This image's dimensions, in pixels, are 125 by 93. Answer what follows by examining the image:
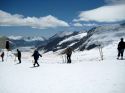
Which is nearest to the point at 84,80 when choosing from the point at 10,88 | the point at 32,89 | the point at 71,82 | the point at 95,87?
the point at 71,82

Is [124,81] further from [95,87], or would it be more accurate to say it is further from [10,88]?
[10,88]

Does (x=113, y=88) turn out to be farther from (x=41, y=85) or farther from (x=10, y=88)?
(x=10, y=88)

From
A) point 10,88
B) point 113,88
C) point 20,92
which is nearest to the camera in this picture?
point 113,88

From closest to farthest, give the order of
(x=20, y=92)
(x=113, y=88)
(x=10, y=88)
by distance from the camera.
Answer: (x=113, y=88) < (x=20, y=92) < (x=10, y=88)

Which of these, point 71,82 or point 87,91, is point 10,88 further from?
point 87,91

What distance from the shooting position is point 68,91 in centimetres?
1286

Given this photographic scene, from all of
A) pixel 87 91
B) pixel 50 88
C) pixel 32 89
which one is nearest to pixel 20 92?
pixel 32 89

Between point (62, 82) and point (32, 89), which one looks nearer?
point (32, 89)

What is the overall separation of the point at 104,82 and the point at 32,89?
4.30 metres

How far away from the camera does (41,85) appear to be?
1509cm

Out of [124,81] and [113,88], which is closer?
[113,88]

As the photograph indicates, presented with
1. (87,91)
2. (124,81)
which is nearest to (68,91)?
(87,91)

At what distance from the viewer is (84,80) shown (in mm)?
15391

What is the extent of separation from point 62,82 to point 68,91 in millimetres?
2593
